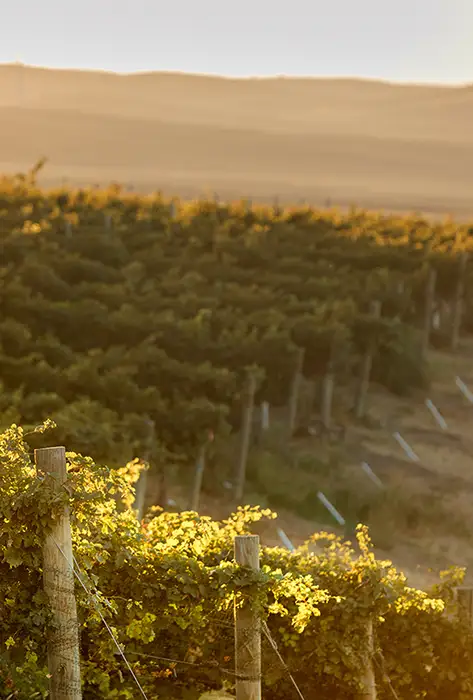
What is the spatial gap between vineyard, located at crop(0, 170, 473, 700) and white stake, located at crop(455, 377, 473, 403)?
4.41 ft

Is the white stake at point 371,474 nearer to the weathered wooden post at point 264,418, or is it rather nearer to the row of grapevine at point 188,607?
the weathered wooden post at point 264,418

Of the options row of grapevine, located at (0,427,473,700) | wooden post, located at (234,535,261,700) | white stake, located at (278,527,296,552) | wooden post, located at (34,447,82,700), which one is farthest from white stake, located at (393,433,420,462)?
wooden post, located at (34,447,82,700)

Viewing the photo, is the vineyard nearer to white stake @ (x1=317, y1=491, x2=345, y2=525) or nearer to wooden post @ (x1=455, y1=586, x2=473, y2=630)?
wooden post @ (x1=455, y1=586, x2=473, y2=630)

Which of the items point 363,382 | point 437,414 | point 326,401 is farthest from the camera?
point 437,414

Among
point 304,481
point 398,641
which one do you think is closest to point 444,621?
point 398,641

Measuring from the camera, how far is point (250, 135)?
189250 millimetres

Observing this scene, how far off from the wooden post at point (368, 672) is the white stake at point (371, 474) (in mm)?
16968

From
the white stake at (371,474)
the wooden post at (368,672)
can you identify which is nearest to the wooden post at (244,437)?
the white stake at (371,474)

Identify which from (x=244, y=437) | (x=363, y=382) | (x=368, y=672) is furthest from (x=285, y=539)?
(x=368, y=672)

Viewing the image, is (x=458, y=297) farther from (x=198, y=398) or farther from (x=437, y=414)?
(x=198, y=398)

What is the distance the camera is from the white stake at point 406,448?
1131 inches

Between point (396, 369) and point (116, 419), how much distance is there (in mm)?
16093

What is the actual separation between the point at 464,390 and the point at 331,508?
12.6 meters

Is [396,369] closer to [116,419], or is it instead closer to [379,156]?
[116,419]
